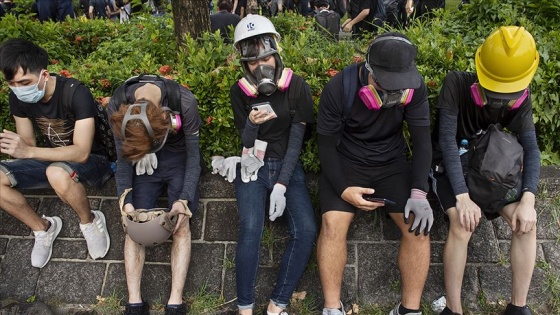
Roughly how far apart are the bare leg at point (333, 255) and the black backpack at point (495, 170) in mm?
871

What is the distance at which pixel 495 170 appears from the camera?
10.1 ft

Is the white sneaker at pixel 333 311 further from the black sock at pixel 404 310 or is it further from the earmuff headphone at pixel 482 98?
the earmuff headphone at pixel 482 98

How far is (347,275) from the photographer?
358 centimetres

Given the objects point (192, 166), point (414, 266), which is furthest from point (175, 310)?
point (414, 266)

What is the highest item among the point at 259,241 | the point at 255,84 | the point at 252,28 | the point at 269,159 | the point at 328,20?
the point at 252,28

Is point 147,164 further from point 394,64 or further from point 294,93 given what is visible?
point 394,64

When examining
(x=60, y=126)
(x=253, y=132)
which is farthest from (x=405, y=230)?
(x=60, y=126)

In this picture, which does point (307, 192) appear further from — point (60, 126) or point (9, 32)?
point (9, 32)

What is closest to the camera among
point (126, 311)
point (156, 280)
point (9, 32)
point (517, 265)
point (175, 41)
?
point (517, 265)

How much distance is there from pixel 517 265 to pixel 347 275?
45.0 inches

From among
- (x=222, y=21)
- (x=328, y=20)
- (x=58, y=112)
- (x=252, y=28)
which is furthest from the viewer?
(x=328, y=20)

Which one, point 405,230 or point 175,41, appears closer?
point 405,230

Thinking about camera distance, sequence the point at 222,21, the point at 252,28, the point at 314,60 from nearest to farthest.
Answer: the point at 252,28
the point at 314,60
the point at 222,21

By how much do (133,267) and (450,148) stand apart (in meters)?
2.35
